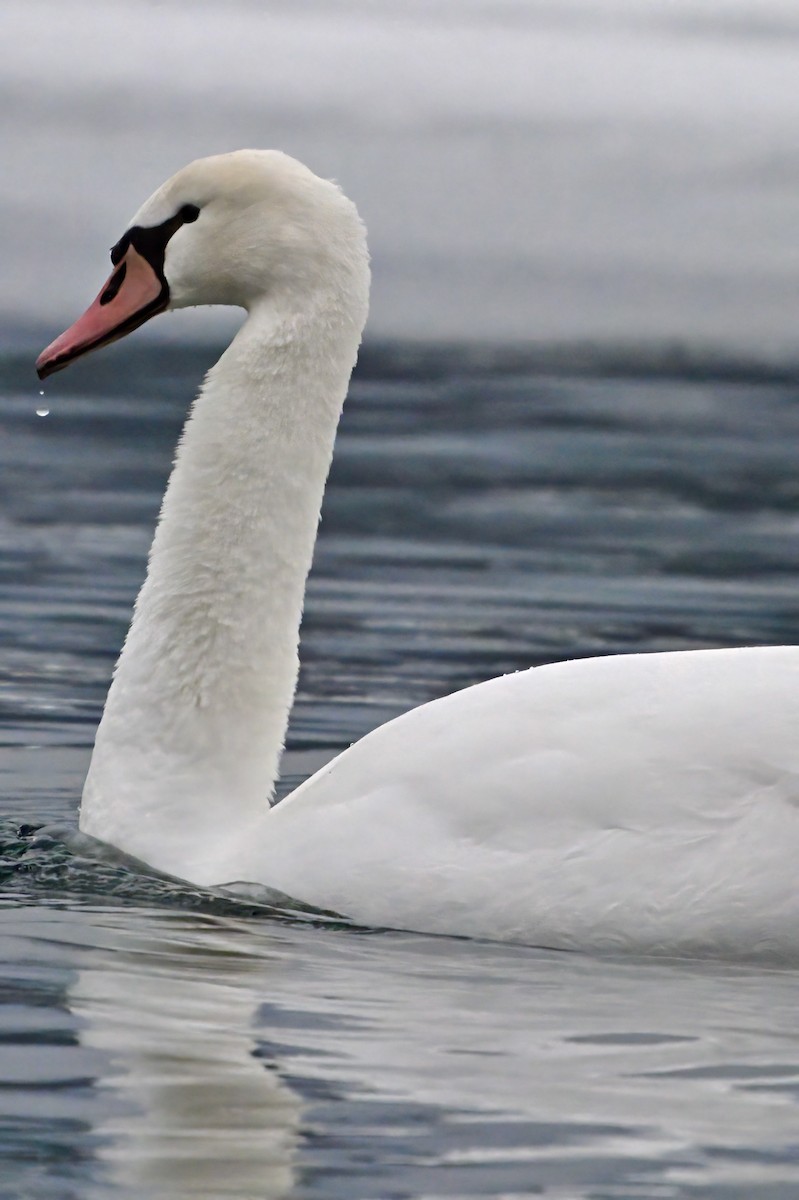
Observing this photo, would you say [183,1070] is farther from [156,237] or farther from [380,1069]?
[156,237]

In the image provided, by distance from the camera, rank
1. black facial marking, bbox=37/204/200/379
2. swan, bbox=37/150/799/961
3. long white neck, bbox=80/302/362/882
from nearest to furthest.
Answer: swan, bbox=37/150/799/961, long white neck, bbox=80/302/362/882, black facial marking, bbox=37/204/200/379

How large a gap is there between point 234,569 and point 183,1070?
7.48ft

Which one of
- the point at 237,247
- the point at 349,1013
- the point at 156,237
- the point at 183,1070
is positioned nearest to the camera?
the point at 183,1070

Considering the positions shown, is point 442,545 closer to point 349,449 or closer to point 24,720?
point 24,720

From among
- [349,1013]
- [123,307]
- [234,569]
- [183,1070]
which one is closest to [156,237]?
[123,307]

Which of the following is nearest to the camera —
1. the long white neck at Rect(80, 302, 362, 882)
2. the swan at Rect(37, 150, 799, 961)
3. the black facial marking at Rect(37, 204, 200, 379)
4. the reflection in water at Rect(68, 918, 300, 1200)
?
the reflection in water at Rect(68, 918, 300, 1200)

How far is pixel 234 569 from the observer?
7.07m

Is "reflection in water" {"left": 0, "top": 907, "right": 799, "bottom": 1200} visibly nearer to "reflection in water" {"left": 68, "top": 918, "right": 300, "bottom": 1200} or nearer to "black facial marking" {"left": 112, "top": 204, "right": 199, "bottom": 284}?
"reflection in water" {"left": 68, "top": 918, "right": 300, "bottom": 1200}

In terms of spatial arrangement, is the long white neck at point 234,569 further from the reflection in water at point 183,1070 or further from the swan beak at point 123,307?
the reflection in water at point 183,1070

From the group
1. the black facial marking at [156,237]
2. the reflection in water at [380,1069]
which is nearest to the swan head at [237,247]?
the black facial marking at [156,237]

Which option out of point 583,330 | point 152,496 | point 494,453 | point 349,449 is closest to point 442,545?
point 152,496

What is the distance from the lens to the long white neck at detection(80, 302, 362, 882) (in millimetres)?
7008

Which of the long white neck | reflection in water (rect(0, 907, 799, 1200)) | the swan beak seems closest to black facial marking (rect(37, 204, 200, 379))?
the swan beak

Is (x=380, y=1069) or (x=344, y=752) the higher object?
(x=344, y=752)
